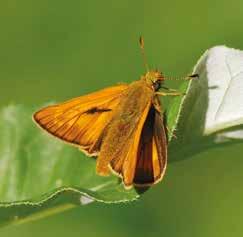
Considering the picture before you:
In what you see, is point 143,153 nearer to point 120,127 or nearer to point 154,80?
point 120,127

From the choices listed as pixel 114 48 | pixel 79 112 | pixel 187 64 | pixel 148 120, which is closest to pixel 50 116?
pixel 79 112

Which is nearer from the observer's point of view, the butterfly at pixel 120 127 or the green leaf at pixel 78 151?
the green leaf at pixel 78 151

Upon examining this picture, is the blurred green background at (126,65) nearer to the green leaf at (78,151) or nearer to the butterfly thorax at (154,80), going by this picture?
the butterfly thorax at (154,80)

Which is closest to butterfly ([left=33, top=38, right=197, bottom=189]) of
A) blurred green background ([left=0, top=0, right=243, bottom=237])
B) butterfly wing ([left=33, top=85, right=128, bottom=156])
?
butterfly wing ([left=33, top=85, right=128, bottom=156])

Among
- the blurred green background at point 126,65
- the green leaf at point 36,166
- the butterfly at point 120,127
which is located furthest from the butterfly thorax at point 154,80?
the blurred green background at point 126,65

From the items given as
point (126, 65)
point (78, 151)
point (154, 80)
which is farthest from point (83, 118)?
point (126, 65)

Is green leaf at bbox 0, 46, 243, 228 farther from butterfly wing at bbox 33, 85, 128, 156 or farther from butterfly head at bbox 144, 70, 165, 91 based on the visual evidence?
butterfly head at bbox 144, 70, 165, 91
